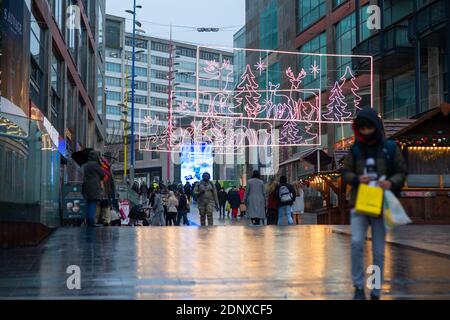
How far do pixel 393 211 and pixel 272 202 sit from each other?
15.0 meters

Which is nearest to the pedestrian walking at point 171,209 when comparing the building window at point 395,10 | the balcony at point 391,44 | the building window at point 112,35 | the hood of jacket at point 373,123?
the balcony at point 391,44

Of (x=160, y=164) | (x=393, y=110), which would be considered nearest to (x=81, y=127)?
(x=393, y=110)

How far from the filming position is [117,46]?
279ft

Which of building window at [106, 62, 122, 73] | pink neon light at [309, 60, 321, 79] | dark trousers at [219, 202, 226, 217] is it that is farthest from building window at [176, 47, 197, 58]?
dark trousers at [219, 202, 226, 217]

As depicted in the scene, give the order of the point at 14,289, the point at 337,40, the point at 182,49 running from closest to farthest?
the point at 14,289 < the point at 337,40 < the point at 182,49

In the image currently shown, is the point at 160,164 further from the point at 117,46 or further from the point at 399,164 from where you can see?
the point at 399,164

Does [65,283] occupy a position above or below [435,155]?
below

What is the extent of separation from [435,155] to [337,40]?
1943cm

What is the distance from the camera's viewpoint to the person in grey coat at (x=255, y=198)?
66.2 feet

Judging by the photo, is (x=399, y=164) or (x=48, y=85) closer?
(x=399, y=164)

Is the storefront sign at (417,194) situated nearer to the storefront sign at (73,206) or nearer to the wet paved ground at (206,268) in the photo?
the wet paved ground at (206,268)

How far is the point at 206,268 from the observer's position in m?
9.56

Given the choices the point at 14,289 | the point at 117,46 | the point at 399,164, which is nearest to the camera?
the point at 399,164

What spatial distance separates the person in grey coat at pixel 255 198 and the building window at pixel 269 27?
32625 millimetres
